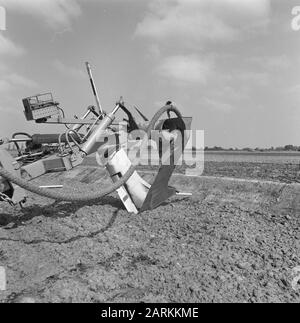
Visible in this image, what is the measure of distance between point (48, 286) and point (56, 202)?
12.4ft

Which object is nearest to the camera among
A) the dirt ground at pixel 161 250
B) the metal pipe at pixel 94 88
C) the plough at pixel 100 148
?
the dirt ground at pixel 161 250

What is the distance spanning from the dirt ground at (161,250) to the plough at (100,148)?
374 millimetres

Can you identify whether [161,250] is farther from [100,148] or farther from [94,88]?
[94,88]

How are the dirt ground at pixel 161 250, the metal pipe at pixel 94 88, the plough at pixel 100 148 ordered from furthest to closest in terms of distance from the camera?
1. the metal pipe at pixel 94 88
2. the plough at pixel 100 148
3. the dirt ground at pixel 161 250

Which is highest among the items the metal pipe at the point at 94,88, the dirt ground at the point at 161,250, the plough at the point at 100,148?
the metal pipe at the point at 94,88

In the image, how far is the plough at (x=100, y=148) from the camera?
480 centimetres

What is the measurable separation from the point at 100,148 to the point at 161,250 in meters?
2.00

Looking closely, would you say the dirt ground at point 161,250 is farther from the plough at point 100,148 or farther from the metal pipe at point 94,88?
the metal pipe at point 94,88

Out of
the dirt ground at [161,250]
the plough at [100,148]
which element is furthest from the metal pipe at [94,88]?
the dirt ground at [161,250]

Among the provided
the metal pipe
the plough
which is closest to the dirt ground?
the plough

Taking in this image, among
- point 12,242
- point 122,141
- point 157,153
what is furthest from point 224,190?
point 12,242

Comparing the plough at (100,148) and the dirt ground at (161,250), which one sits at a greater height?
the plough at (100,148)

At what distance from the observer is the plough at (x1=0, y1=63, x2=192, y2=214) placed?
4802 mm

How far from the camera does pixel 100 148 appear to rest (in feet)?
18.5
